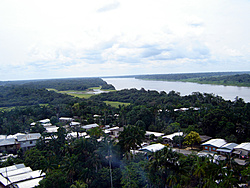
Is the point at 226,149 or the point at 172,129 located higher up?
the point at 172,129

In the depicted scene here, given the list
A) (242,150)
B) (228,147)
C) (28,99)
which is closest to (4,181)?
(228,147)

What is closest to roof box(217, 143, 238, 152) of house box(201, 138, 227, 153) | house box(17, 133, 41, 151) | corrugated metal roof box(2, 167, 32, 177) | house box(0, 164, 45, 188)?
house box(201, 138, 227, 153)

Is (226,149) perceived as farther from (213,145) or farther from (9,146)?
(9,146)

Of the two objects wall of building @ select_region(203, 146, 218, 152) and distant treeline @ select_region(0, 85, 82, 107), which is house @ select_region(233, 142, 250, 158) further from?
distant treeline @ select_region(0, 85, 82, 107)

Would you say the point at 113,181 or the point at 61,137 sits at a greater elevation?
the point at 61,137

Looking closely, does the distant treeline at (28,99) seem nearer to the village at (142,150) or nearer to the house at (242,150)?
the village at (142,150)

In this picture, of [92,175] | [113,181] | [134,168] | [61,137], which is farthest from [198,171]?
[61,137]

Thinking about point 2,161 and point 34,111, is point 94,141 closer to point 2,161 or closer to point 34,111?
point 2,161

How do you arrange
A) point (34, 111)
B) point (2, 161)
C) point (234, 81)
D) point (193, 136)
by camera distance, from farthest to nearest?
point (234, 81) → point (34, 111) → point (193, 136) → point (2, 161)

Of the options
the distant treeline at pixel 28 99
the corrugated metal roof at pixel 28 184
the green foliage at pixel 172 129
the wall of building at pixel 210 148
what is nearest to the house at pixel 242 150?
the wall of building at pixel 210 148
